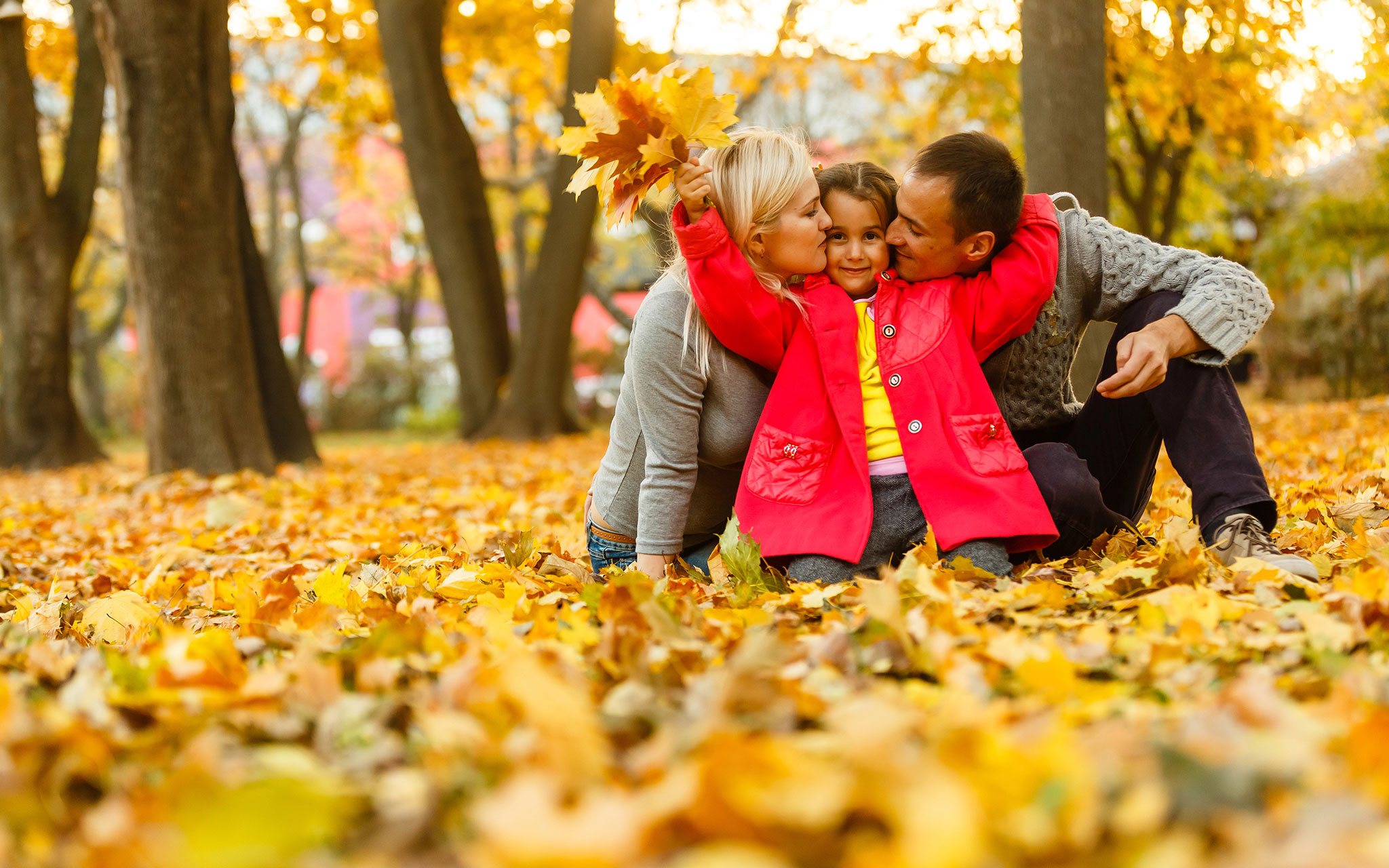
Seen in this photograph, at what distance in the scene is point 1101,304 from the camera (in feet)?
9.25

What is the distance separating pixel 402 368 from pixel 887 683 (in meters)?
20.6

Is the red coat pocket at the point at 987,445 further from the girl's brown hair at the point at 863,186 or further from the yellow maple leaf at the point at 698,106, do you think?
the yellow maple leaf at the point at 698,106

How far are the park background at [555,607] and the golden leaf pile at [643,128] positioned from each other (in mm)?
184

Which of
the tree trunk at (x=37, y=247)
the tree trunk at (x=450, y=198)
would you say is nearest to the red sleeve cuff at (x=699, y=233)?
the tree trunk at (x=450, y=198)

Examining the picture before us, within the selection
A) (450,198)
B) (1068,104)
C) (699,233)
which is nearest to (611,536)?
(699,233)

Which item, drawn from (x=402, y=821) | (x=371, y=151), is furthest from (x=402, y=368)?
(x=402, y=821)

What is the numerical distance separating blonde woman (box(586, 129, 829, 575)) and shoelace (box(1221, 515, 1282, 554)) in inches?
45.4

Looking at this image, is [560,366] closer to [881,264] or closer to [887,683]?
[881,264]

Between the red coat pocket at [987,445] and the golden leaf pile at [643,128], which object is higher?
the golden leaf pile at [643,128]

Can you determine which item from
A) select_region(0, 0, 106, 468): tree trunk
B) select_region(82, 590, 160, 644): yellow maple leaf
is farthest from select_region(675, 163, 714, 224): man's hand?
select_region(0, 0, 106, 468): tree trunk

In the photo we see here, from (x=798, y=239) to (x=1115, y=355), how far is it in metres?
0.89

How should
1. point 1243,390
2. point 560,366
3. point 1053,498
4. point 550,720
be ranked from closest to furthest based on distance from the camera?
1. point 550,720
2. point 1053,498
3. point 560,366
4. point 1243,390

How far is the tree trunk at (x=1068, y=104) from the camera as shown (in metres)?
5.05

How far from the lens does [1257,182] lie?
14.2 meters
